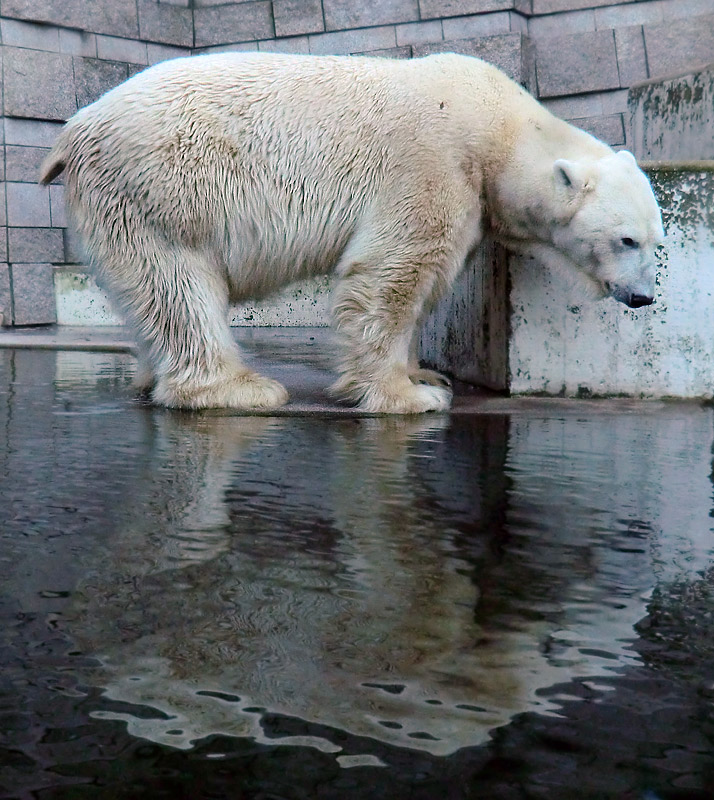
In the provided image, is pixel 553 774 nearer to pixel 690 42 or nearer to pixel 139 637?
pixel 139 637

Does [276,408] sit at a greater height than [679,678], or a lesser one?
greater

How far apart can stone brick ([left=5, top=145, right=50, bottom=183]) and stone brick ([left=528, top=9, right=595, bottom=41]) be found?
459 cm

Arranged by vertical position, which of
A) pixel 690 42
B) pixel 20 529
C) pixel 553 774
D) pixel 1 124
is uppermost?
pixel 690 42

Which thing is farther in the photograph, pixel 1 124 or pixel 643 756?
pixel 1 124

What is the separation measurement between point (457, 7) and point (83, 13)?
3.44 meters

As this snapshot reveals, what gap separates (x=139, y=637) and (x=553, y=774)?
0.61 m

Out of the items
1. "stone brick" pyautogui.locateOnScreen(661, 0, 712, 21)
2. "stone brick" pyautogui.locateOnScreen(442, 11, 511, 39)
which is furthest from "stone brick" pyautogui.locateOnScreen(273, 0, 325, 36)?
"stone brick" pyautogui.locateOnScreen(661, 0, 712, 21)

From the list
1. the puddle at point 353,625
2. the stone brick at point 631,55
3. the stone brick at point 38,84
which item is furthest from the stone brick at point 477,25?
the puddle at point 353,625

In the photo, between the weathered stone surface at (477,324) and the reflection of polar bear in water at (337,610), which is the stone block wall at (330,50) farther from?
the reflection of polar bear in water at (337,610)

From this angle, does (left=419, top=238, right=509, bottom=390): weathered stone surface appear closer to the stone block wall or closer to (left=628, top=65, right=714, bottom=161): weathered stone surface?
(left=628, top=65, right=714, bottom=161): weathered stone surface

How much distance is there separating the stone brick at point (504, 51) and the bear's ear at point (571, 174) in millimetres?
6243

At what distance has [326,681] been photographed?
129 cm

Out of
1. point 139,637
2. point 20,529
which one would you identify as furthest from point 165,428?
point 139,637

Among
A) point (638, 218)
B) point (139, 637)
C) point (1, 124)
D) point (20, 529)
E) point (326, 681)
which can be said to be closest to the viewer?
point (326, 681)
